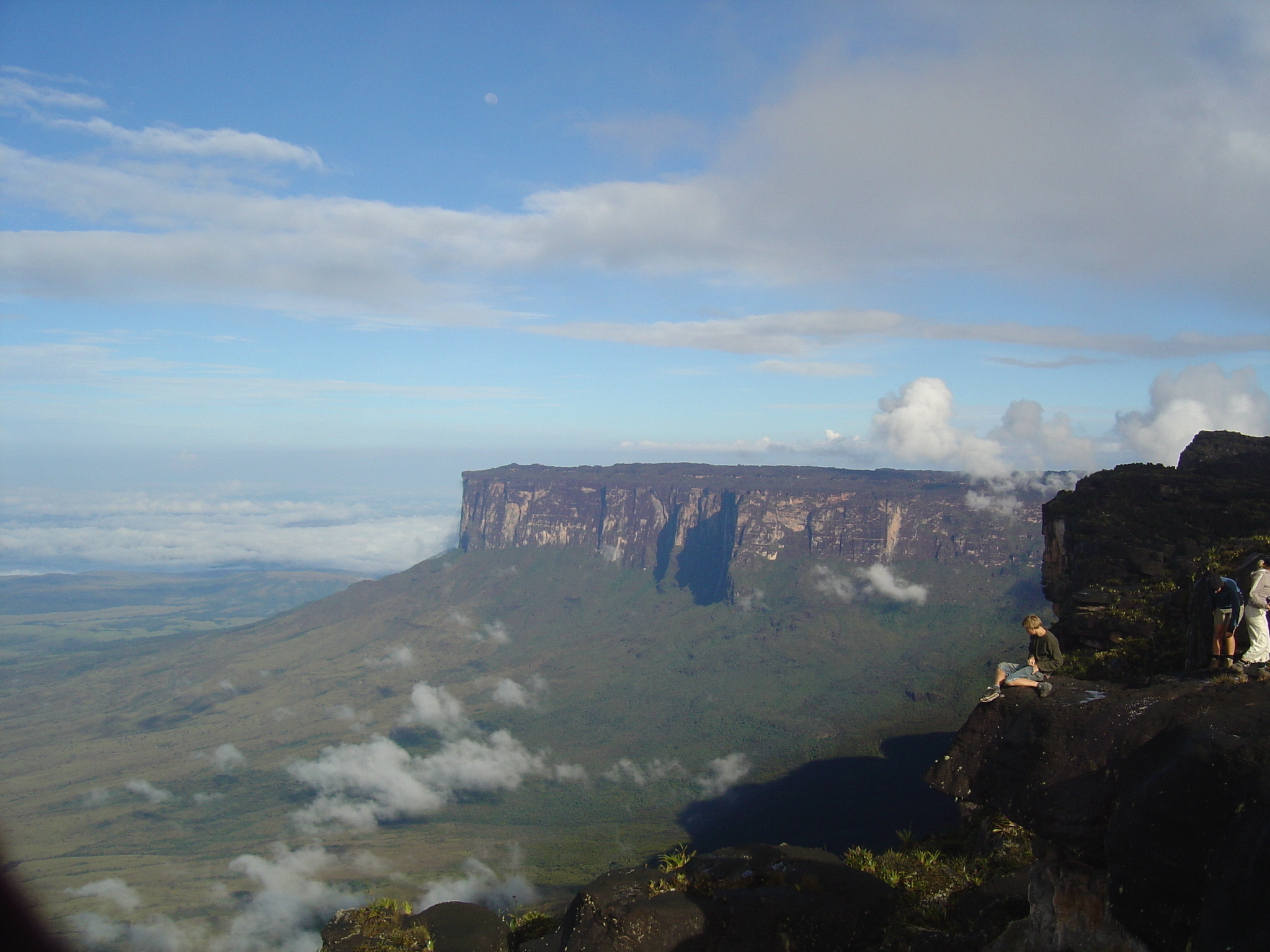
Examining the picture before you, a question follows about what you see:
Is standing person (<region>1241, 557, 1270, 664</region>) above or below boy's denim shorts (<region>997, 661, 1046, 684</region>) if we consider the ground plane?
→ above

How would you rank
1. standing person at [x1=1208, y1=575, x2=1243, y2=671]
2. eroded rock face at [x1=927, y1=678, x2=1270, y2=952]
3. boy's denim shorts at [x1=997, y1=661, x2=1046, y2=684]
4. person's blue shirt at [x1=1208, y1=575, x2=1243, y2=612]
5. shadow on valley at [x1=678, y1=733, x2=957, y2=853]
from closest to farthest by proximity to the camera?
eroded rock face at [x1=927, y1=678, x2=1270, y2=952]
standing person at [x1=1208, y1=575, x2=1243, y2=671]
person's blue shirt at [x1=1208, y1=575, x2=1243, y2=612]
boy's denim shorts at [x1=997, y1=661, x2=1046, y2=684]
shadow on valley at [x1=678, y1=733, x2=957, y2=853]

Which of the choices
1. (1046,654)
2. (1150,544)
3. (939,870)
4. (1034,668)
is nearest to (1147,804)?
(1034,668)

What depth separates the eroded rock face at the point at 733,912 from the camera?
46.6 ft

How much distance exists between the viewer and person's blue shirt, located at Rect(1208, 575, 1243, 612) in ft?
43.3

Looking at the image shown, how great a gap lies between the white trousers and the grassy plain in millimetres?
90108

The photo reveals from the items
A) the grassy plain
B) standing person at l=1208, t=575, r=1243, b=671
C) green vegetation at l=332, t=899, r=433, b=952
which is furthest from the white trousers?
the grassy plain

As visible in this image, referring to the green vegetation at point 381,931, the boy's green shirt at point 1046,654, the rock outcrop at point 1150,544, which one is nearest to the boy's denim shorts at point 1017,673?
the boy's green shirt at point 1046,654

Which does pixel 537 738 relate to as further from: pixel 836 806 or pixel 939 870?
pixel 939 870

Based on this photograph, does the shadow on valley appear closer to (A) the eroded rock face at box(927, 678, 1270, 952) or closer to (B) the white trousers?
(B) the white trousers

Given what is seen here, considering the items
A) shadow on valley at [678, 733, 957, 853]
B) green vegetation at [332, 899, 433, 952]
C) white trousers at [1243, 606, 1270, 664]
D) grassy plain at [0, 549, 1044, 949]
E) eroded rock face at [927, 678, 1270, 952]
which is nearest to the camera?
eroded rock face at [927, 678, 1270, 952]

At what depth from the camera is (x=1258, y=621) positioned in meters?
12.8

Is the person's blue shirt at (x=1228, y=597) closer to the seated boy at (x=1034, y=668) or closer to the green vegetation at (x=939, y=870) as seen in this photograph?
the seated boy at (x=1034, y=668)

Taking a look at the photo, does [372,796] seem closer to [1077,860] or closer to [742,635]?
[742,635]

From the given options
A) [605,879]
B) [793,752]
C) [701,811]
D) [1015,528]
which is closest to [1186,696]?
[605,879]
